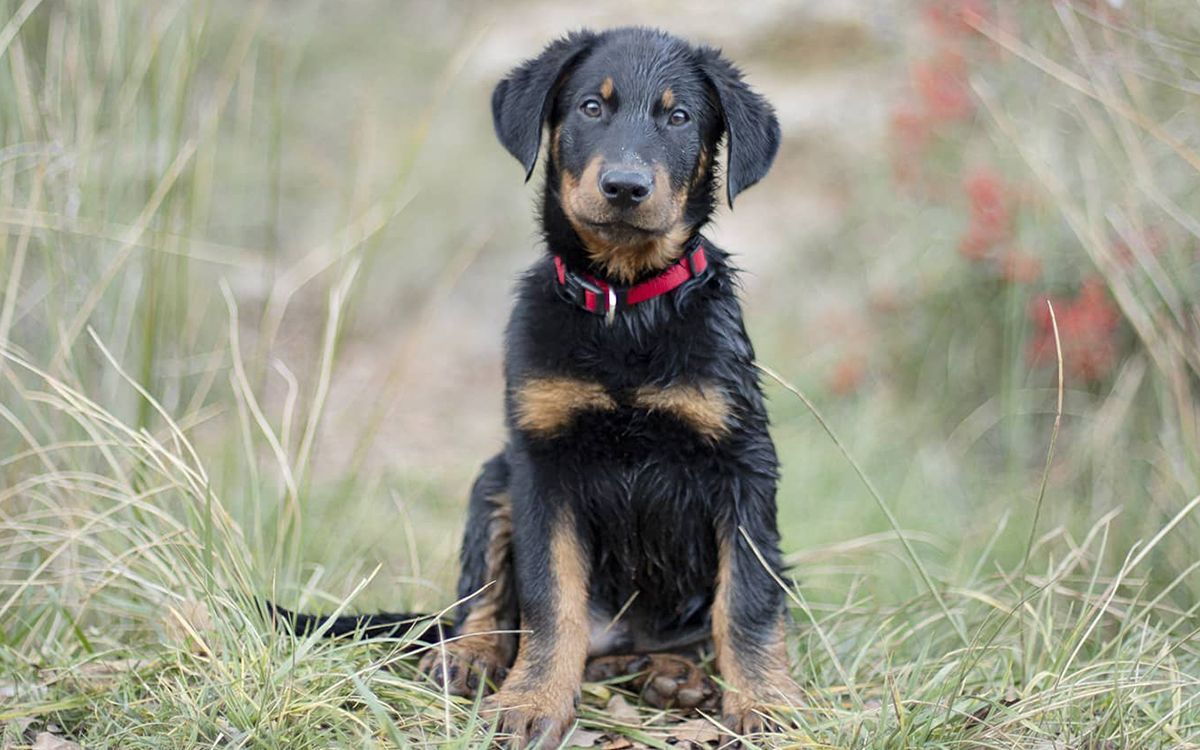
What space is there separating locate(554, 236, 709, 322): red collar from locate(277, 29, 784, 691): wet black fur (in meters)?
0.02

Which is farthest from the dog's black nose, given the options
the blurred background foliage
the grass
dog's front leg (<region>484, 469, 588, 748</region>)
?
the blurred background foliage

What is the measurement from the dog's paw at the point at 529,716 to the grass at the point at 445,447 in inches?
2.8

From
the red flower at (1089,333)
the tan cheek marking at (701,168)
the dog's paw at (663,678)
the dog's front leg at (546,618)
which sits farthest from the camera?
the red flower at (1089,333)

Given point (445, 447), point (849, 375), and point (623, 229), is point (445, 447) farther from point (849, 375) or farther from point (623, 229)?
point (623, 229)

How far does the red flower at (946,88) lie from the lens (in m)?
5.85

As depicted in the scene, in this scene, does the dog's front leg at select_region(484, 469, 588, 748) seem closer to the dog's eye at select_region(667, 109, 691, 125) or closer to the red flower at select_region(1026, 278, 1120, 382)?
the dog's eye at select_region(667, 109, 691, 125)

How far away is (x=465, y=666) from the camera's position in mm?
3049

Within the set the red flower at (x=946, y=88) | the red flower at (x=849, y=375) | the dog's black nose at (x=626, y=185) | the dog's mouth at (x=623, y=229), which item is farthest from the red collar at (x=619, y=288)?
the red flower at (x=946, y=88)

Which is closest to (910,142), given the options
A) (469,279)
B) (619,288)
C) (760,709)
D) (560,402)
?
(469,279)

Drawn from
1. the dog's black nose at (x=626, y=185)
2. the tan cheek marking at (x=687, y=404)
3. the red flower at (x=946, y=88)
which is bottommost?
the tan cheek marking at (x=687, y=404)

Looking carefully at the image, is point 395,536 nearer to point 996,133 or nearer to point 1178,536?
point 1178,536

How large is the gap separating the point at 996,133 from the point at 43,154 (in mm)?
3912

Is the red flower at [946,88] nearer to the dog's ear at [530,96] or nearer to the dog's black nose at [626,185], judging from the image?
the dog's ear at [530,96]

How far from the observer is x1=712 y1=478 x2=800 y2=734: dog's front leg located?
2.85 m
